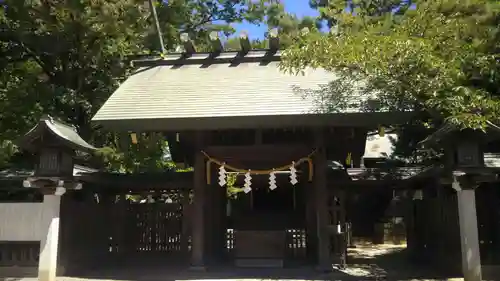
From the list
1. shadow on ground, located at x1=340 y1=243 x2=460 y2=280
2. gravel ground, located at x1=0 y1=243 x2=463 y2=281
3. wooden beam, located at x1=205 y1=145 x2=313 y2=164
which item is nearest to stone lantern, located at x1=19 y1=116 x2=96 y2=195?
gravel ground, located at x1=0 y1=243 x2=463 y2=281

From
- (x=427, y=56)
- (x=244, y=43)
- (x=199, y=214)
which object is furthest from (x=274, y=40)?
(x=199, y=214)

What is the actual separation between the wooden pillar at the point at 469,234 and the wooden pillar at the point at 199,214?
540cm

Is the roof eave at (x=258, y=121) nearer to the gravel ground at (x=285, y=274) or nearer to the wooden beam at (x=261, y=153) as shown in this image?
the wooden beam at (x=261, y=153)

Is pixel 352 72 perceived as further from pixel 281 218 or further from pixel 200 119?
pixel 281 218

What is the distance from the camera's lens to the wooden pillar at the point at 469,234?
8047mm

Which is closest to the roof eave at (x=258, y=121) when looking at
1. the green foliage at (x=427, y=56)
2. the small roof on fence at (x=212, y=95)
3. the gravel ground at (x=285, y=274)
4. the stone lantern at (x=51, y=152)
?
the small roof on fence at (x=212, y=95)

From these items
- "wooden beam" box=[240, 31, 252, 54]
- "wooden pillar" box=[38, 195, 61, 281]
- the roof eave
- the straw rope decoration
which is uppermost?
"wooden beam" box=[240, 31, 252, 54]

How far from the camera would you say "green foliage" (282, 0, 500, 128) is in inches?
327

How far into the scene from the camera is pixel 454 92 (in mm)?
8602

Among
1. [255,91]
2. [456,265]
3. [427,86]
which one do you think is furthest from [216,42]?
[456,265]

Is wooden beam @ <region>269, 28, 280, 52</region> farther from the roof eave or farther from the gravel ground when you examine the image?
the gravel ground

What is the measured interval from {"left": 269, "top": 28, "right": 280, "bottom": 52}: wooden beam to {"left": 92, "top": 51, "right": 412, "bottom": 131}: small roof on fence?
0.24m

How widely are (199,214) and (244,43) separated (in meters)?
5.08

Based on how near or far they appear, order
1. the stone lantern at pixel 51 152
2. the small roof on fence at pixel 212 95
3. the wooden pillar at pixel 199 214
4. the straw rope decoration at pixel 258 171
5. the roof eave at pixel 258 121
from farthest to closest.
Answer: the wooden pillar at pixel 199 214, the straw rope decoration at pixel 258 171, the small roof on fence at pixel 212 95, the roof eave at pixel 258 121, the stone lantern at pixel 51 152
